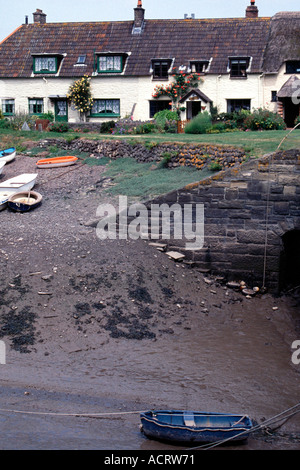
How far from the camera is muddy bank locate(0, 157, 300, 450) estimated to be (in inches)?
378

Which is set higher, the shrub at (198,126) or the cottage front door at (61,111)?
the cottage front door at (61,111)

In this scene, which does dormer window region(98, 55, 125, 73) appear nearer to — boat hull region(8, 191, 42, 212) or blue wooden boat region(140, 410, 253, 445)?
boat hull region(8, 191, 42, 212)

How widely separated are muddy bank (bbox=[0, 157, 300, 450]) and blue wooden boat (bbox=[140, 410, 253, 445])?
253 millimetres

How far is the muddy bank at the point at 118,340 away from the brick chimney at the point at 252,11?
27.6 m

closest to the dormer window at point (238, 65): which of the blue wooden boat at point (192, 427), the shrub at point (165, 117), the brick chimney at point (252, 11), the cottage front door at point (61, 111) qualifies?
the shrub at point (165, 117)

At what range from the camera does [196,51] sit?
116ft

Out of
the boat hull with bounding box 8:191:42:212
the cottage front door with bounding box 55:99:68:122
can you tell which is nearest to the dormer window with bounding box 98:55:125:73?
the cottage front door with bounding box 55:99:68:122

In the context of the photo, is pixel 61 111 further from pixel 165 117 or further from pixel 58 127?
pixel 58 127

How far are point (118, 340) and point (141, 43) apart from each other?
28.7 m

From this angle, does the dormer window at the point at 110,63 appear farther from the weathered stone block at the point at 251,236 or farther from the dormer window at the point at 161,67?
the weathered stone block at the point at 251,236

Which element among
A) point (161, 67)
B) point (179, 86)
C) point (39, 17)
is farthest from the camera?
point (39, 17)

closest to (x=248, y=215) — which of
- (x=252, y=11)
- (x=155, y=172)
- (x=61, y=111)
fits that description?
(x=155, y=172)

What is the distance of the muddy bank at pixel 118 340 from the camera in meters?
9.60

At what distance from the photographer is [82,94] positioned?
1417 inches
